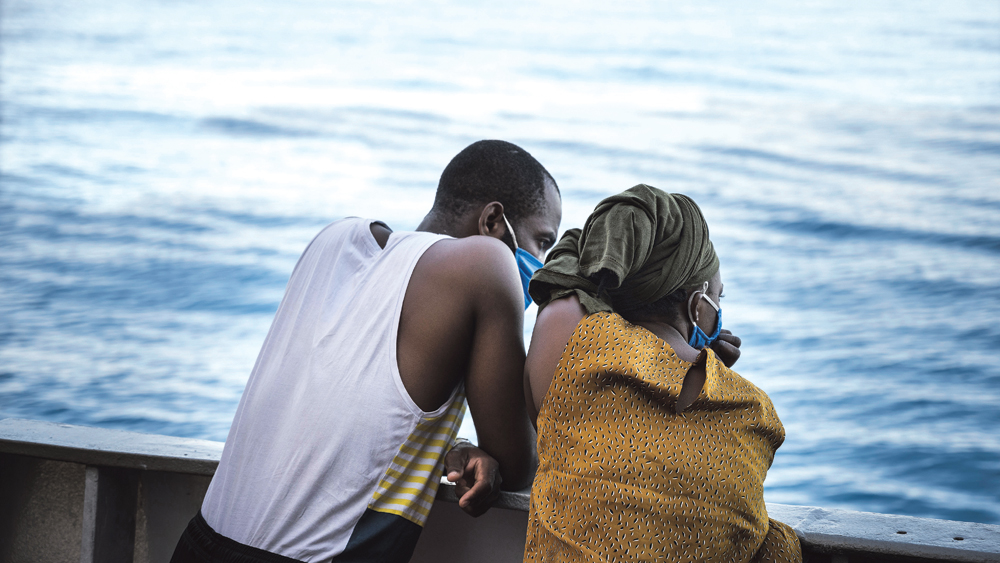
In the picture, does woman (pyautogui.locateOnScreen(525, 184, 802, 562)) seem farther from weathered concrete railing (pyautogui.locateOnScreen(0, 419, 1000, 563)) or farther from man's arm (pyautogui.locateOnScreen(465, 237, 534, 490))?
weathered concrete railing (pyautogui.locateOnScreen(0, 419, 1000, 563))

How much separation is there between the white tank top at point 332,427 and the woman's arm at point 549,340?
177 mm

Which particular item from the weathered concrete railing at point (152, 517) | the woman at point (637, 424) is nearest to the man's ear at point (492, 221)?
the woman at point (637, 424)

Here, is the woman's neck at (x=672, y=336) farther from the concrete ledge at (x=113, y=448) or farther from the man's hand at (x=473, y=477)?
the concrete ledge at (x=113, y=448)

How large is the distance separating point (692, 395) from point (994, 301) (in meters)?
7.12

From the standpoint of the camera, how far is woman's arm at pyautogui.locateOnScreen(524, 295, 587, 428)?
1397mm

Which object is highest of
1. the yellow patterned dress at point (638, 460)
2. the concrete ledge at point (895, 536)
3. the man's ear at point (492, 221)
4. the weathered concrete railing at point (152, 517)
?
the man's ear at point (492, 221)

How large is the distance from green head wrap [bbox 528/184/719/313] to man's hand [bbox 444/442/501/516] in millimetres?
287

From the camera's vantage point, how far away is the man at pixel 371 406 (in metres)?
1.46

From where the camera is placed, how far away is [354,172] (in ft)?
37.2

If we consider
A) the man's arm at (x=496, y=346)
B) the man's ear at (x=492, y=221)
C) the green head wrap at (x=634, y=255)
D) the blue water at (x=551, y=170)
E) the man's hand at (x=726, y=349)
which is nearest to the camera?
the green head wrap at (x=634, y=255)

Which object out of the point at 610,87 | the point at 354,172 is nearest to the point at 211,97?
the point at 354,172

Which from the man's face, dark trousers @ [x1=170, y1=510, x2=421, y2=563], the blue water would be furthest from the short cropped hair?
the blue water

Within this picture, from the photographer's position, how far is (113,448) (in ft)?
6.30

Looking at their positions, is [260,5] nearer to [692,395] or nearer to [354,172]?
[354,172]
